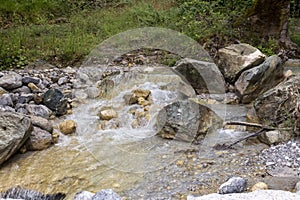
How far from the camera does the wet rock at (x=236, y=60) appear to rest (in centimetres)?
499

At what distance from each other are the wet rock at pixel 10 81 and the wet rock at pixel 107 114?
1.30 metres

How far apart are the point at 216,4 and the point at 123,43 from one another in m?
2.73

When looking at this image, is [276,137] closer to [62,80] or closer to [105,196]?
[105,196]

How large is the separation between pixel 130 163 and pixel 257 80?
2.33 m

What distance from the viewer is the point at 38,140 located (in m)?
3.53

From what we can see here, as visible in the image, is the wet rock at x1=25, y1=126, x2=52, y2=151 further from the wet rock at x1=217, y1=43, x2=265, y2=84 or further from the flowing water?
the wet rock at x1=217, y1=43, x2=265, y2=84

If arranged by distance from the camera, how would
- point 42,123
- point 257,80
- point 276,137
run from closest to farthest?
1. point 276,137
2. point 42,123
3. point 257,80

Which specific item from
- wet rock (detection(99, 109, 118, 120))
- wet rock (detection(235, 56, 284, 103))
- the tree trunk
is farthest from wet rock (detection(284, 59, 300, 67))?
wet rock (detection(99, 109, 118, 120))

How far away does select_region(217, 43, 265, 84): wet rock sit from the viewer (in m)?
4.99

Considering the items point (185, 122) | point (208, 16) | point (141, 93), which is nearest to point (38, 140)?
point (185, 122)

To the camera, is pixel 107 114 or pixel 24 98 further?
pixel 24 98

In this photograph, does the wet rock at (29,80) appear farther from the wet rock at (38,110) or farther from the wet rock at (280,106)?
the wet rock at (280,106)

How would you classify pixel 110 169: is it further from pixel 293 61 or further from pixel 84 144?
pixel 293 61

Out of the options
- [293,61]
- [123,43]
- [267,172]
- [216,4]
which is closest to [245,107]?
[267,172]
